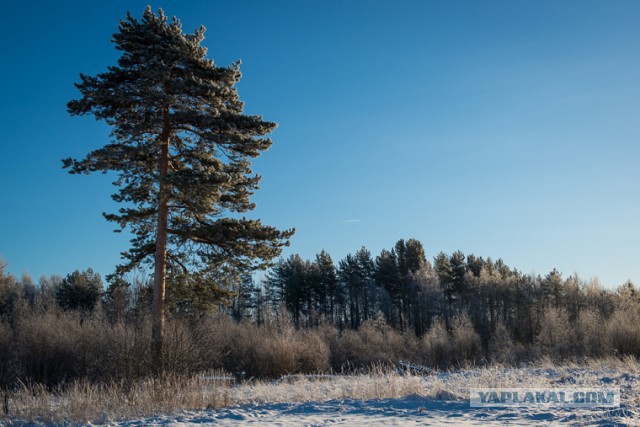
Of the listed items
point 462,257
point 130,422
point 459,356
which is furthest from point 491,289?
point 130,422

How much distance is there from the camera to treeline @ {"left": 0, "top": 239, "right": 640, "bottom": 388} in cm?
1564

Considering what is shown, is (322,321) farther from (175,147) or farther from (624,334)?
(175,147)

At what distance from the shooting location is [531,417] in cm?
744

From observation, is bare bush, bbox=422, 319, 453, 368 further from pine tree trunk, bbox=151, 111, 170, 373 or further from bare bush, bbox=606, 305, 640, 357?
pine tree trunk, bbox=151, 111, 170, 373

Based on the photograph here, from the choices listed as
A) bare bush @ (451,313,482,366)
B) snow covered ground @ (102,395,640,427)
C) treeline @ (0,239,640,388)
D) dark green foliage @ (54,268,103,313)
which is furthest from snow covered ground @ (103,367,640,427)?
dark green foliage @ (54,268,103,313)

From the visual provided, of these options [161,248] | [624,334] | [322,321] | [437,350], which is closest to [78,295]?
[322,321]

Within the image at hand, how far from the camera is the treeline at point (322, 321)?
15641 mm

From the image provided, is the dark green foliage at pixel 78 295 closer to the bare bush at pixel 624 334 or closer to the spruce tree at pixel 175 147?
the spruce tree at pixel 175 147

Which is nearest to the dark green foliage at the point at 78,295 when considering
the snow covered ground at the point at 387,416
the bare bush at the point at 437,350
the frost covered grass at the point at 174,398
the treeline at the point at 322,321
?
the treeline at the point at 322,321

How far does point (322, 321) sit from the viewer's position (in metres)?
42.5

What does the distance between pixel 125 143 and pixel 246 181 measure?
4.06 metres

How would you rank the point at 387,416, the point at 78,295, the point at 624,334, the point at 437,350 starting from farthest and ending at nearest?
the point at 78,295
the point at 437,350
the point at 624,334
the point at 387,416

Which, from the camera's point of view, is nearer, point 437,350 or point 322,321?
point 437,350

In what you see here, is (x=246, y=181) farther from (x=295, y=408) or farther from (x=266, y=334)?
(x=266, y=334)
